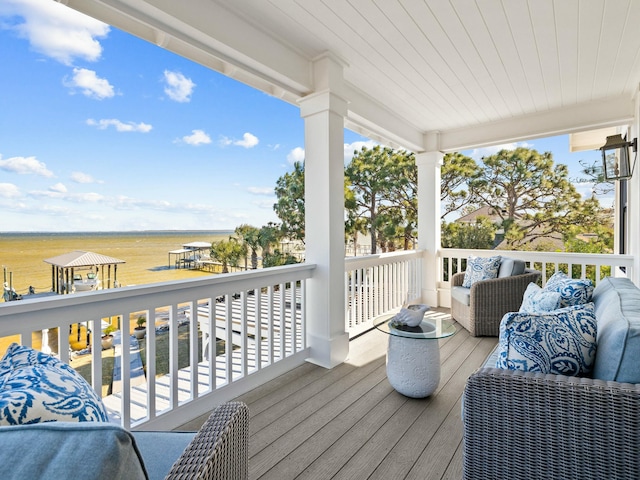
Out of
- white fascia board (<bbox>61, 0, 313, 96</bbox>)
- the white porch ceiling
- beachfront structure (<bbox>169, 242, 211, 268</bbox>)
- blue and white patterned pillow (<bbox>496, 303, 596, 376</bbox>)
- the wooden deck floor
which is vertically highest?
the white porch ceiling

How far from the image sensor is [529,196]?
659 cm

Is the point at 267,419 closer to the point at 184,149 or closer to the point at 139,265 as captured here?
the point at 139,265

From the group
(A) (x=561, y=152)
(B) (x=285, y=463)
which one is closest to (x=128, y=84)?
(B) (x=285, y=463)

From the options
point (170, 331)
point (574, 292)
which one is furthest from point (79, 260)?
point (574, 292)

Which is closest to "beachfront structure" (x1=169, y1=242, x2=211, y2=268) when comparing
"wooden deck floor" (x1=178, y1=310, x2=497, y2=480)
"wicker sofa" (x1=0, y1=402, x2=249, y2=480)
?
"wooden deck floor" (x1=178, y1=310, x2=497, y2=480)

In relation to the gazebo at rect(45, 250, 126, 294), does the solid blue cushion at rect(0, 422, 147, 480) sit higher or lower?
lower

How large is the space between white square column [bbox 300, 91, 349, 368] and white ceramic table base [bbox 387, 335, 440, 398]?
0.73 meters

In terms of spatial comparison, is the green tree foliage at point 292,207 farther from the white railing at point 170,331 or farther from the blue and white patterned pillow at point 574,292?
the blue and white patterned pillow at point 574,292

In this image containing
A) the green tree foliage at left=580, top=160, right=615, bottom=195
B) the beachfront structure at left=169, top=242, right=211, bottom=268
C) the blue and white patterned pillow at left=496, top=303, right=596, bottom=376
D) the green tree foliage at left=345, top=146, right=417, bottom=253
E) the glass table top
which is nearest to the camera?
the blue and white patterned pillow at left=496, top=303, right=596, bottom=376

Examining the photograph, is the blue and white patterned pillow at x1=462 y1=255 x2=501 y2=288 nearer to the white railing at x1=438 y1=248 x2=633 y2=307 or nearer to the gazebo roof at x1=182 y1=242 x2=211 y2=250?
the white railing at x1=438 y1=248 x2=633 y2=307

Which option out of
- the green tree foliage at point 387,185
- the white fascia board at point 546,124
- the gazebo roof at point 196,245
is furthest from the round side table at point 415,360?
the green tree foliage at point 387,185

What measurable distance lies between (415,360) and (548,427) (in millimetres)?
1179

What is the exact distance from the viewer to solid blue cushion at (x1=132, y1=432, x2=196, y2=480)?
986mm

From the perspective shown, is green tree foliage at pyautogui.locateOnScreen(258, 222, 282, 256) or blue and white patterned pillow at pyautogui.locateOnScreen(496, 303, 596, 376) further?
green tree foliage at pyautogui.locateOnScreen(258, 222, 282, 256)
